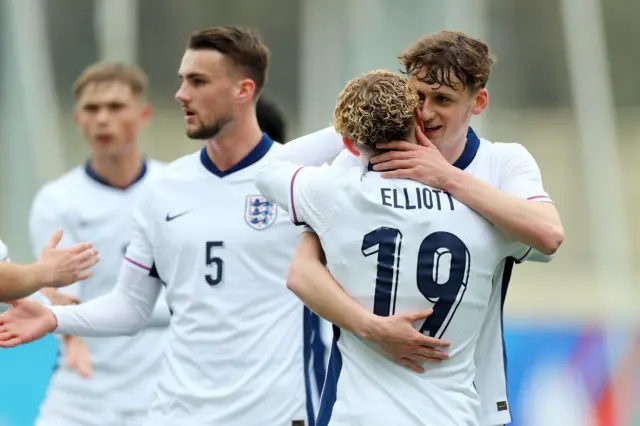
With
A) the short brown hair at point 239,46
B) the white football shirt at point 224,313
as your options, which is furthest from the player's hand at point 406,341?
the short brown hair at point 239,46

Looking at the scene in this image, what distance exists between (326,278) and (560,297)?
886 centimetres

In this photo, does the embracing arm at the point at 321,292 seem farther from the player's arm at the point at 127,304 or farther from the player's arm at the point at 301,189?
the player's arm at the point at 127,304

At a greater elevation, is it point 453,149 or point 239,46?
point 239,46

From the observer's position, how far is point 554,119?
1312 centimetres

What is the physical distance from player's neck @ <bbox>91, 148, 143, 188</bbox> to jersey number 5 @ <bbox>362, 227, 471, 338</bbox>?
10.0 feet

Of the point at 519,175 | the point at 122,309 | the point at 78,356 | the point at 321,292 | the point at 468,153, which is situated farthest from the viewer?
the point at 78,356

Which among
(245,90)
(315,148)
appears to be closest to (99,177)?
(245,90)

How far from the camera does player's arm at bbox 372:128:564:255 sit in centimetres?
342

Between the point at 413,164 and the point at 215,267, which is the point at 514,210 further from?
the point at 215,267

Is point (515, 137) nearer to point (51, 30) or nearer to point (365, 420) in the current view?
point (51, 30)

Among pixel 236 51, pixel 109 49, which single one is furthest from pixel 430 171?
pixel 109 49

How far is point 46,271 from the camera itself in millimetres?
4277

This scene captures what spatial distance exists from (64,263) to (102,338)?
163 centimetres

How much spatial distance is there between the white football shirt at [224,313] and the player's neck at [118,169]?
1.64 meters
